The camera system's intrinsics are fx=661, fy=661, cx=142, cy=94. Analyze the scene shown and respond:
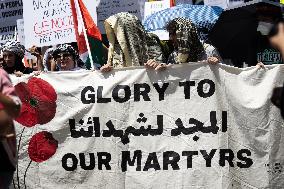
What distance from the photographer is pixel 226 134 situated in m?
5.71

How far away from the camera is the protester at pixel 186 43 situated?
5.96m

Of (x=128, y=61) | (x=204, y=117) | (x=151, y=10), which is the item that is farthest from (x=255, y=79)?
(x=151, y=10)

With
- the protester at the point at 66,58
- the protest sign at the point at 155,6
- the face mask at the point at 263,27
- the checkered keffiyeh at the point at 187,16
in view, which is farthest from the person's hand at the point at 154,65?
the protest sign at the point at 155,6

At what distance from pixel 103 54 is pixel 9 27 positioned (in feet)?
7.03

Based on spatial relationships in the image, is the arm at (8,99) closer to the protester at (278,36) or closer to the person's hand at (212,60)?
the protester at (278,36)

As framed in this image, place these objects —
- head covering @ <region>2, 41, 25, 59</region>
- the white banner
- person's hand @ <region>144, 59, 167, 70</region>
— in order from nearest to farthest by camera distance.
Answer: the white banner
person's hand @ <region>144, 59, 167, 70</region>
head covering @ <region>2, 41, 25, 59</region>

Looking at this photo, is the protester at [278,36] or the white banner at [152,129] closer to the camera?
the protester at [278,36]

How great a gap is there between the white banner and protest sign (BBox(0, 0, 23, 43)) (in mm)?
3717

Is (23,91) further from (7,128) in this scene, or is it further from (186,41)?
(7,128)

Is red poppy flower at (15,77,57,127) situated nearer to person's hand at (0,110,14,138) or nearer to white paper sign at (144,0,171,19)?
person's hand at (0,110,14,138)

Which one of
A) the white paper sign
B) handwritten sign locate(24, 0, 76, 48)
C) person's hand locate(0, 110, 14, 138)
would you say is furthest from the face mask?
person's hand locate(0, 110, 14, 138)

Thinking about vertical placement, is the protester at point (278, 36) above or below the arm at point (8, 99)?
above

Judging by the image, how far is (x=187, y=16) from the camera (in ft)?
31.0

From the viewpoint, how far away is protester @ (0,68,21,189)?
12.0 feet
